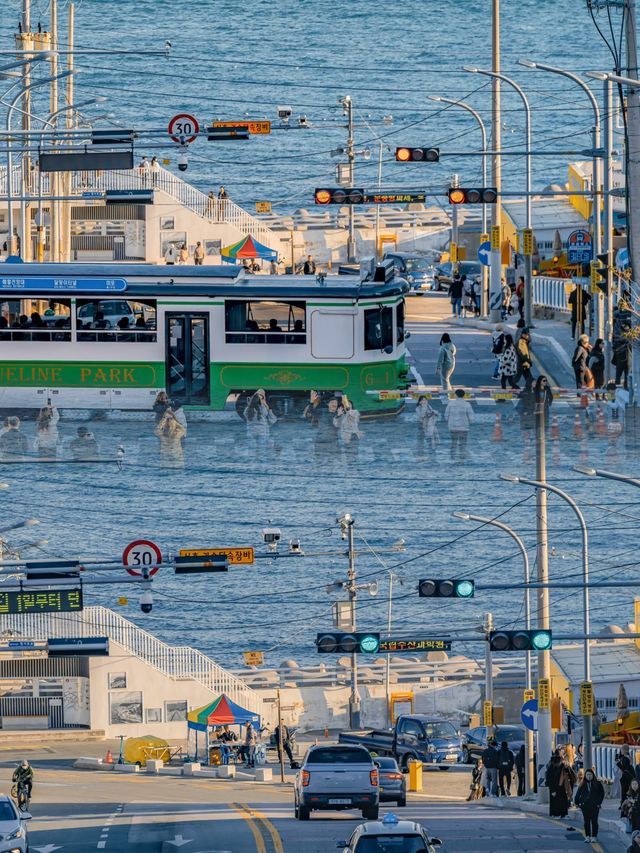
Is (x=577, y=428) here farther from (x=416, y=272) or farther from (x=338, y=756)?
(x=338, y=756)

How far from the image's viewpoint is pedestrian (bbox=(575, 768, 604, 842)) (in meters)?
34.5

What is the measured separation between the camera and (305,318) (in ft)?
141

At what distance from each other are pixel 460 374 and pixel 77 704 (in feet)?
95.6

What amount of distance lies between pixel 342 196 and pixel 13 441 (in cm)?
A: 2822

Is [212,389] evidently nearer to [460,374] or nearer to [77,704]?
[460,374]

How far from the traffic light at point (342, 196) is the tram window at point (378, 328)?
345 cm

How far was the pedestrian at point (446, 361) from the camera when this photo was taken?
49094mm

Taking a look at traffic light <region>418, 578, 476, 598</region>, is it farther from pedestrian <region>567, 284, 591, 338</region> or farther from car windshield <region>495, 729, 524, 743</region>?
car windshield <region>495, 729, 524, 743</region>

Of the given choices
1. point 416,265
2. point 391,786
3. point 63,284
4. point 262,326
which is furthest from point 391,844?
point 416,265

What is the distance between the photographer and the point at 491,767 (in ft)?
148

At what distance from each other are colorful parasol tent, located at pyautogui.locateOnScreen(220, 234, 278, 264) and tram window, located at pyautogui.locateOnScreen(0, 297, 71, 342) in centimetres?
3600

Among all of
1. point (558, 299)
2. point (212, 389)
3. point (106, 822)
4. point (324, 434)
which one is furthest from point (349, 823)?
point (324, 434)

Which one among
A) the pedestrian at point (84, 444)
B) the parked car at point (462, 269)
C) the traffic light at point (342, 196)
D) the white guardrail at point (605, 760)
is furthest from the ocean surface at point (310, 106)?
the white guardrail at point (605, 760)

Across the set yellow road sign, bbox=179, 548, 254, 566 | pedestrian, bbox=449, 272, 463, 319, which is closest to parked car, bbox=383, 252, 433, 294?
pedestrian, bbox=449, 272, 463, 319
